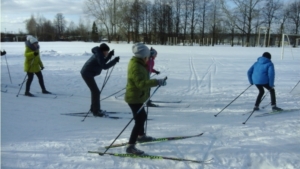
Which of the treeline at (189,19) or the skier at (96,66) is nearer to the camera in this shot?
the skier at (96,66)

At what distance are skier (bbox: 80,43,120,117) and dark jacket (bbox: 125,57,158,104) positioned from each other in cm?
189

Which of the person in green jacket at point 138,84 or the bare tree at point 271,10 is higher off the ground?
the bare tree at point 271,10

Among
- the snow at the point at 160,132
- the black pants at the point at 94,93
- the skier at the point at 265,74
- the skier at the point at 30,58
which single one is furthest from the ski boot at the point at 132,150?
the skier at the point at 30,58

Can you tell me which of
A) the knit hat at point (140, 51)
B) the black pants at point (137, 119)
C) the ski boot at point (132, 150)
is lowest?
the ski boot at point (132, 150)

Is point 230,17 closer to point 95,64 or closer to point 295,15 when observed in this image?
point 295,15

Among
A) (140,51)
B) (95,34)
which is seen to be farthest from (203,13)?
(140,51)

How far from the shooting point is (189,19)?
2073 inches

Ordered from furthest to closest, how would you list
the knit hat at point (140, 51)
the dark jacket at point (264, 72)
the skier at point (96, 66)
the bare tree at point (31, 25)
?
the bare tree at point (31, 25) < the dark jacket at point (264, 72) < the skier at point (96, 66) < the knit hat at point (140, 51)

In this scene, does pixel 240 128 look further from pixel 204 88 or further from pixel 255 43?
pixel 255 43

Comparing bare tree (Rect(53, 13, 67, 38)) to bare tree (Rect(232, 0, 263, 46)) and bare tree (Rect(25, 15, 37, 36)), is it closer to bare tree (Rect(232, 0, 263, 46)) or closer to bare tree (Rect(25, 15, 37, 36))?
bare tree (Rect(25, 15, 37, 36))

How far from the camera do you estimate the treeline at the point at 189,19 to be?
4797 cm

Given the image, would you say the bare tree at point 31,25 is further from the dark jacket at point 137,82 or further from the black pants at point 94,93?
the dark jacket at point 137,82

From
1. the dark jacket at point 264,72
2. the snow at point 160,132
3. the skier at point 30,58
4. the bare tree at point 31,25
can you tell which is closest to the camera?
the snow at point 160,132

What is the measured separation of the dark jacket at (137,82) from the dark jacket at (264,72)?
3.73 m
